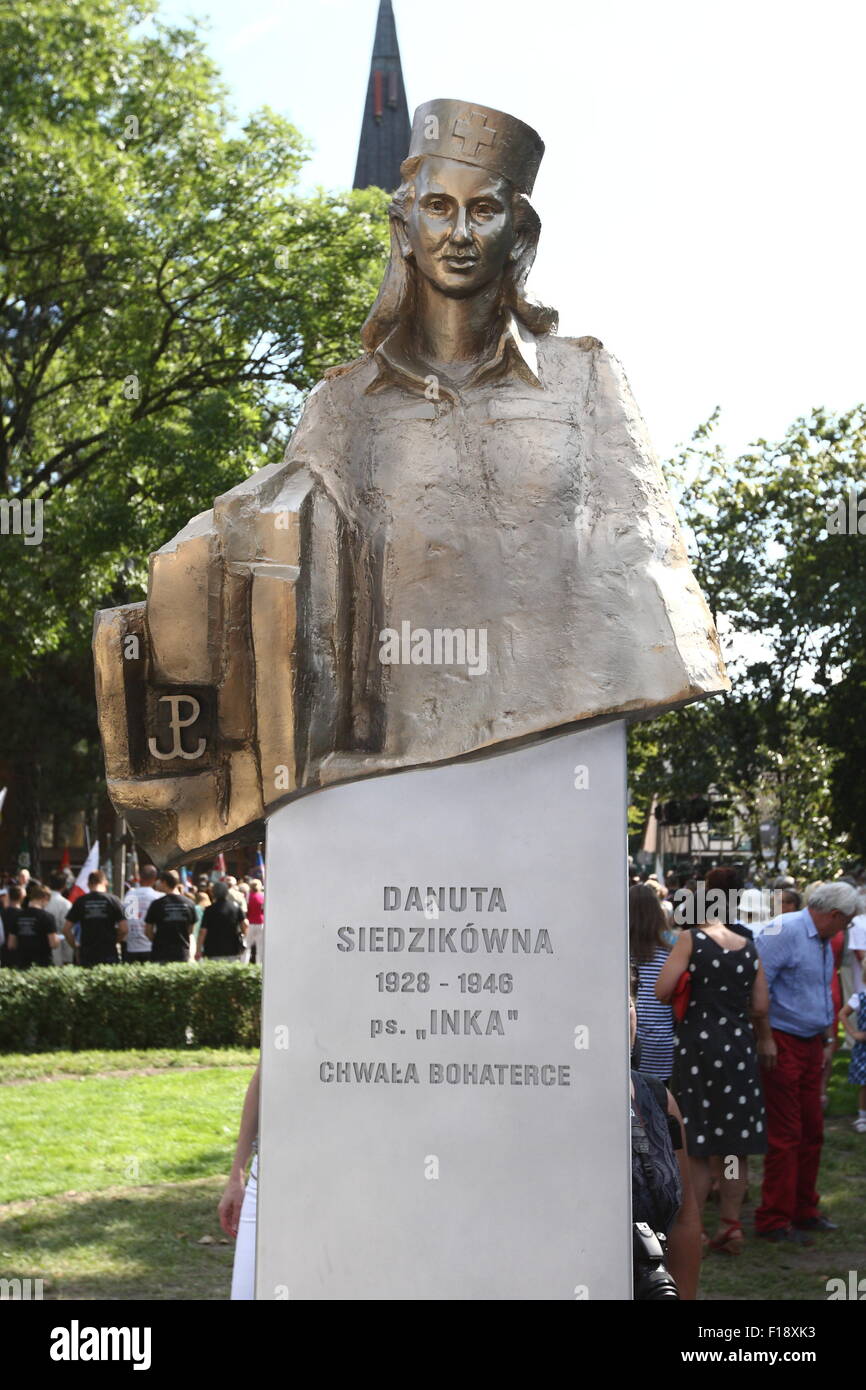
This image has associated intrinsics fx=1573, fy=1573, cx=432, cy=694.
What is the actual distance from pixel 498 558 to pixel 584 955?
927mm

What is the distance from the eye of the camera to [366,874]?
3.49 m

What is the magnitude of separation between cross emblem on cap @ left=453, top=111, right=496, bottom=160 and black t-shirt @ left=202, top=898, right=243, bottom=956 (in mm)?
14561

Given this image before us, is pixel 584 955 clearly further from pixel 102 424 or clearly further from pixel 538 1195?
pixel 102 424

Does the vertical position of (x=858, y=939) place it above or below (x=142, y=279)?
below

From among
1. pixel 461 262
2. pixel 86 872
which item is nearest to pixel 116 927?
pixel 86 872

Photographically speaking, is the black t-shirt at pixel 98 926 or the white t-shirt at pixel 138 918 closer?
the black t-shirt at pixel 98 926

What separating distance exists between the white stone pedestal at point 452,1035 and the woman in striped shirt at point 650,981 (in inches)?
165

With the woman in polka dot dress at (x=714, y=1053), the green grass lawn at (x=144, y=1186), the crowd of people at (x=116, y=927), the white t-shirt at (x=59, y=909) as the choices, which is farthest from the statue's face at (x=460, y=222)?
the white t-shirt at (x=59, y=909)

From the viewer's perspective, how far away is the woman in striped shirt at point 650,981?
764cm

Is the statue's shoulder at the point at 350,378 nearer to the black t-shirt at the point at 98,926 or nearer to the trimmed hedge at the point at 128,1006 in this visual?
the trimmed hedge at the point at 128,1006

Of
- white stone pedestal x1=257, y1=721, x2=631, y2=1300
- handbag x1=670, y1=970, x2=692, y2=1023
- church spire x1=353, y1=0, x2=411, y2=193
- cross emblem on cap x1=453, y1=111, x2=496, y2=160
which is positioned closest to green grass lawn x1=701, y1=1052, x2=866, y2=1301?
handbag x1=670, y1=970, x2=692, y2=1023

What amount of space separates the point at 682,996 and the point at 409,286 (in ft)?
15.5

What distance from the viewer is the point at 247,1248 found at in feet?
12.1

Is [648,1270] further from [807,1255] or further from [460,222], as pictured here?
[807,1255]
